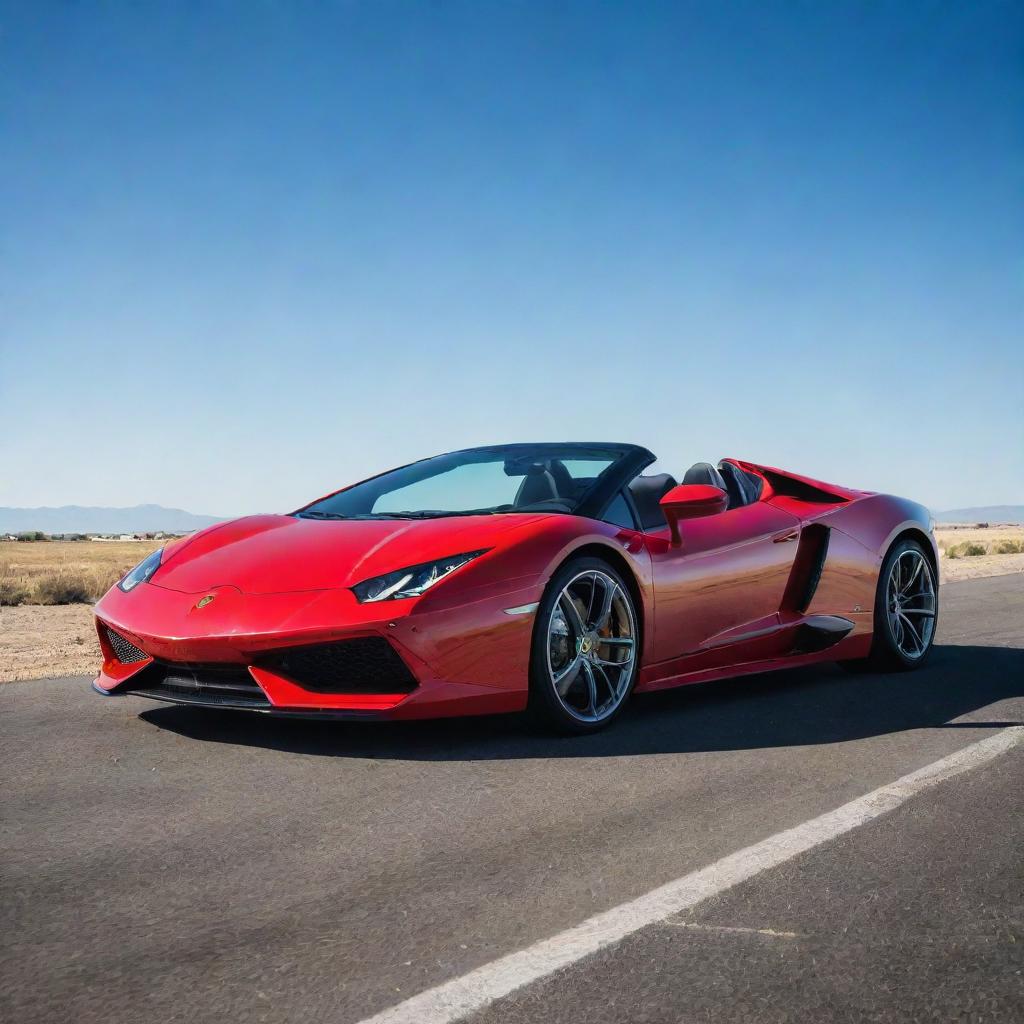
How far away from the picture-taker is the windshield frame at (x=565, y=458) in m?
4.85

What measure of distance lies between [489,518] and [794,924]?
248 cm

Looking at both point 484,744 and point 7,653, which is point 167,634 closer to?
point 484,744

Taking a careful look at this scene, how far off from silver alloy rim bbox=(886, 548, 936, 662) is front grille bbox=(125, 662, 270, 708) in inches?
149

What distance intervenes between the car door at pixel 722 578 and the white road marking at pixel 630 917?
4.50 feet

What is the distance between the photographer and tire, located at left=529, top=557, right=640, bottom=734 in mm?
4301

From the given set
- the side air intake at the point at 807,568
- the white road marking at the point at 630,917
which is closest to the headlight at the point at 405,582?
the white road marking at the point at 630,917

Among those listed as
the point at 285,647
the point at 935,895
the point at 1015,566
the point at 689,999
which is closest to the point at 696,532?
the point at 285,647

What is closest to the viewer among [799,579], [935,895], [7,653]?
[935,895]

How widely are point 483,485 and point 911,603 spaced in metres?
2.76

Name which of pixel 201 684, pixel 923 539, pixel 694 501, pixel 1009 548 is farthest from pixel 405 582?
pixel 1009 548

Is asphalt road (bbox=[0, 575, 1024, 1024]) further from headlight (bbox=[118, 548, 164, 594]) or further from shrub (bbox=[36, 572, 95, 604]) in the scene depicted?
shrub (bbox=[36, 572, 95, 604])

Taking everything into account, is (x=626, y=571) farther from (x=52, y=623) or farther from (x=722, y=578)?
(x=52, y=623)

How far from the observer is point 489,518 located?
463cm

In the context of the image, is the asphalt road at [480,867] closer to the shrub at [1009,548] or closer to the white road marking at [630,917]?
the white road marking at [630,917]
